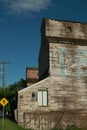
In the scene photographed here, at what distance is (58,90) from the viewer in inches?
1138

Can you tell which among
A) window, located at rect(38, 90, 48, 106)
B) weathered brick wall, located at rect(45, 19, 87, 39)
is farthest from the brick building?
weathered brick wall, located at rect(45, 19, 87, 39)

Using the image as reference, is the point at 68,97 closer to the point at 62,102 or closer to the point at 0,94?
the point at 62,102

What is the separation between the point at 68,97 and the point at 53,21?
10.1m

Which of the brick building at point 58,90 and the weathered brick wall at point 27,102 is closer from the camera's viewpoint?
the weathered brick wall at point 27,102

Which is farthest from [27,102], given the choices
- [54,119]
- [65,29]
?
[65,29]

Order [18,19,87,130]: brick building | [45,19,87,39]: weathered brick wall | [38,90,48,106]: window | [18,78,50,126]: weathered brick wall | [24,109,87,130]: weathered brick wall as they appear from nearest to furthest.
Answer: [24,109,87,130]: weathered brick wall
[18,78,50,126]: weathered brick wall
[18,19,87,130]: brick building
[38,90,48,106]: window
[45,19,87,39]: weathered brick wall

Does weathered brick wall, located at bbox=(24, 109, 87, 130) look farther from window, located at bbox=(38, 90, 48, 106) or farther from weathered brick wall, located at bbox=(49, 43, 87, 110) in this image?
window, located at bbox=(38, 90, 48, 106)

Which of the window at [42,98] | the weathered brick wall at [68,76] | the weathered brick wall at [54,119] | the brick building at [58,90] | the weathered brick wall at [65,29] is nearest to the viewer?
the weathered brick wall at [54,119]

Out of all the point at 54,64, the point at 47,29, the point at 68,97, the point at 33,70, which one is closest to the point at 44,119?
the point at 68,97

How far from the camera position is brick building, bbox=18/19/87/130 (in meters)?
27.6

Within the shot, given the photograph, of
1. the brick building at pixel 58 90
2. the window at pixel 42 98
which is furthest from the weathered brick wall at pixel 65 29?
the window at pixel 42 98

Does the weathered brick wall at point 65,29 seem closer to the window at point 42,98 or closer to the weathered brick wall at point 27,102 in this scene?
the weathered brick wall at point 27,102

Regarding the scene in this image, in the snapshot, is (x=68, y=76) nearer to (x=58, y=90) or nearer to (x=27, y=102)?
(x=58, y=90)

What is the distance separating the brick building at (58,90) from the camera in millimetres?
27562
